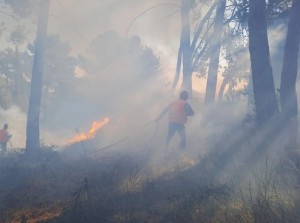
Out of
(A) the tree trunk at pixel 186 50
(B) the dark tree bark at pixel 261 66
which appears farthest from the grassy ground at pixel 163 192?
(A) the tree trunk at pixel 186 50

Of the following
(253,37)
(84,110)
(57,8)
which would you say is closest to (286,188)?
(253,37)

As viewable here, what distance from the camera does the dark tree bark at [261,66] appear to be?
8.21 meters

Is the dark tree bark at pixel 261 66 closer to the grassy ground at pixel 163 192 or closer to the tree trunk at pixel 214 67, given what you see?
the grassy ground at pixel 163 192

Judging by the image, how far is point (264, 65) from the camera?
8.30 m

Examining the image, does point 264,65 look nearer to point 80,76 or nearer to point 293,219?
A: point 293,219

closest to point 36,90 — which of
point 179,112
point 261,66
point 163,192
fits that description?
point 179,112

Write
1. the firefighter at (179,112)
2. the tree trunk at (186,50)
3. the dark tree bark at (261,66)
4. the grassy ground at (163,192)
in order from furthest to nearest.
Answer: the tree trunk at (186,50) < the firefighter at (179,112) < the dark tree bark at (261,66) < the grassy ground at (163,192)

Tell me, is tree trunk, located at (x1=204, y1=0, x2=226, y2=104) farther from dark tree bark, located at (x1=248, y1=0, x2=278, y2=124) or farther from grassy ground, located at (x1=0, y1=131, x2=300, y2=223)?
dark tree bark, located at (x1=248, y1=0, x2=278, y2=124)

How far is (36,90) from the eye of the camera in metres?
14.4

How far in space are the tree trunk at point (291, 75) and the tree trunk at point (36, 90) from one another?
916 cm

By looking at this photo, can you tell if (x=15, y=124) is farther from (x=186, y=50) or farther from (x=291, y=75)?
(x=291, y=75)

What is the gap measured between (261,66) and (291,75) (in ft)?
2.24

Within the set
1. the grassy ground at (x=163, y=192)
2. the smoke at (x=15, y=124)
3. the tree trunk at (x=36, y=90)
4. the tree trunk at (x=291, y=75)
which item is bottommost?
the grassy ground at (x=163, y=192)

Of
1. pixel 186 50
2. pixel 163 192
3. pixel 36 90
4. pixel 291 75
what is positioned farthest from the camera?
pixel 186 50
